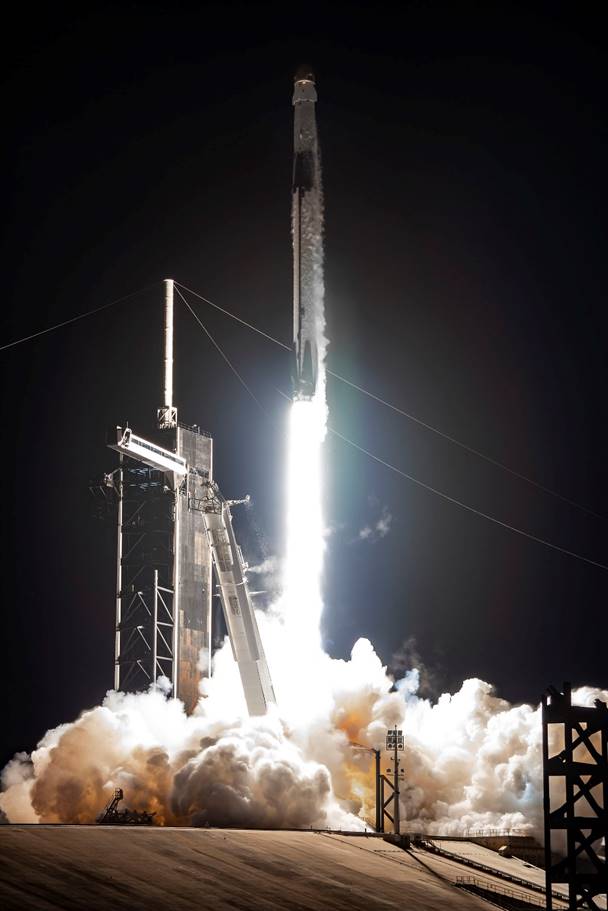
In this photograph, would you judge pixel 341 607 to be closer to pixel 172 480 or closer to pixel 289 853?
pixel 172 480

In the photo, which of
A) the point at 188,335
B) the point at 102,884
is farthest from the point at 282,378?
the point at 102,884

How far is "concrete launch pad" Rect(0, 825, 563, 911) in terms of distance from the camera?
58.5 m

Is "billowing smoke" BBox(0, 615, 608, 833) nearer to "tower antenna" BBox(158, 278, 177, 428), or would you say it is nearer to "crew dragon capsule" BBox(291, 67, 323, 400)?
"tower antenna" BBox(158, 278, 177, 428)

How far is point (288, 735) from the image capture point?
96.8 metres

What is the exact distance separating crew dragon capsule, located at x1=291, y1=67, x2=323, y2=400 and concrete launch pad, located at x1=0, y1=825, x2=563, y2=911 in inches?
1179

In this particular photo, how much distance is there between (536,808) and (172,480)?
35139 millimetres

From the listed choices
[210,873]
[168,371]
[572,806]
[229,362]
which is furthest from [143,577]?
[572,806]

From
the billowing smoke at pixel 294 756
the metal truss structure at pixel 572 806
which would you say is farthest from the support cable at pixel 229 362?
the metal truss structure at pixel 572 806

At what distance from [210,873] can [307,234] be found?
43955 mm

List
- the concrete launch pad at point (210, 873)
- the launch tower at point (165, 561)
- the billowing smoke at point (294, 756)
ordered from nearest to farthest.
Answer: the concrete launch pad at point (210, 873)
the billowing smoke at point (294, 756)
the launch tower at point (165, 561)

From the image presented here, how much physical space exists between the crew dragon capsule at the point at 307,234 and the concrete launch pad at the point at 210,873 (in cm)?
2996

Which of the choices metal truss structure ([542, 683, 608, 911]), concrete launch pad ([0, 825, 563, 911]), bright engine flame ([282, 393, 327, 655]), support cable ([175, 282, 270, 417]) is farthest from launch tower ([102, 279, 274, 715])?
metal truss structure ([542, 683, 608, 911])

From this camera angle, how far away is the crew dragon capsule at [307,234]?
92.3m

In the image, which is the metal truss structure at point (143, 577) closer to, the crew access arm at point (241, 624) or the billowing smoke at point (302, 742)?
the billowing smoke at point (302, 742)
